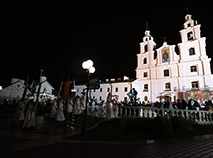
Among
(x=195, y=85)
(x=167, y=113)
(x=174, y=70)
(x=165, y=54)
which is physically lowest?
(x=167, y=113)

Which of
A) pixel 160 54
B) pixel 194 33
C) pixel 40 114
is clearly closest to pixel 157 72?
pixel 160 54

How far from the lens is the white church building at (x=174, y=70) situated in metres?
27.6

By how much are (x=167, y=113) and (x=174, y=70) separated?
24488 millimetres

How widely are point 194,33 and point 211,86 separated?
1406cm

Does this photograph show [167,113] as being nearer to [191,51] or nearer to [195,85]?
[195,85]

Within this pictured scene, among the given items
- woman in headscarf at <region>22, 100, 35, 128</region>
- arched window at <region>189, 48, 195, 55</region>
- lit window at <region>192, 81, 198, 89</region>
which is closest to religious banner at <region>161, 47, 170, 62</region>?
arched window at <region>189, 48, 195, 55</region>

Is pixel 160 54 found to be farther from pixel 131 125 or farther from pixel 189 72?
pixel 131 125

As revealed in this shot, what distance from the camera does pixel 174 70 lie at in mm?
30875

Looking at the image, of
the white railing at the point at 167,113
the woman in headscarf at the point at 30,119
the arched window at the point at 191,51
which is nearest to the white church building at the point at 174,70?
the arched window at the point at 191,51

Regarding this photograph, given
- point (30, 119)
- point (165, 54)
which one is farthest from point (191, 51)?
point (30, 119)

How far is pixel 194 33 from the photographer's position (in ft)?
102

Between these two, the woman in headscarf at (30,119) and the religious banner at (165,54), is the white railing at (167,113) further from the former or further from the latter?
the religious banner at (165,54)

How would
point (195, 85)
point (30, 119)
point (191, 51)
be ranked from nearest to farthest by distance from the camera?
point (30, 119)
point (195, 85)
point (191, 51)

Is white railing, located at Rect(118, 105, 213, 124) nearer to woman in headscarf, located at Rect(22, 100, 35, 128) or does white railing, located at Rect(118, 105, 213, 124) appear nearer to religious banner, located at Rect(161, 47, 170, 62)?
woman in headscarf, located at Rect(22, 100, 35, 128)
